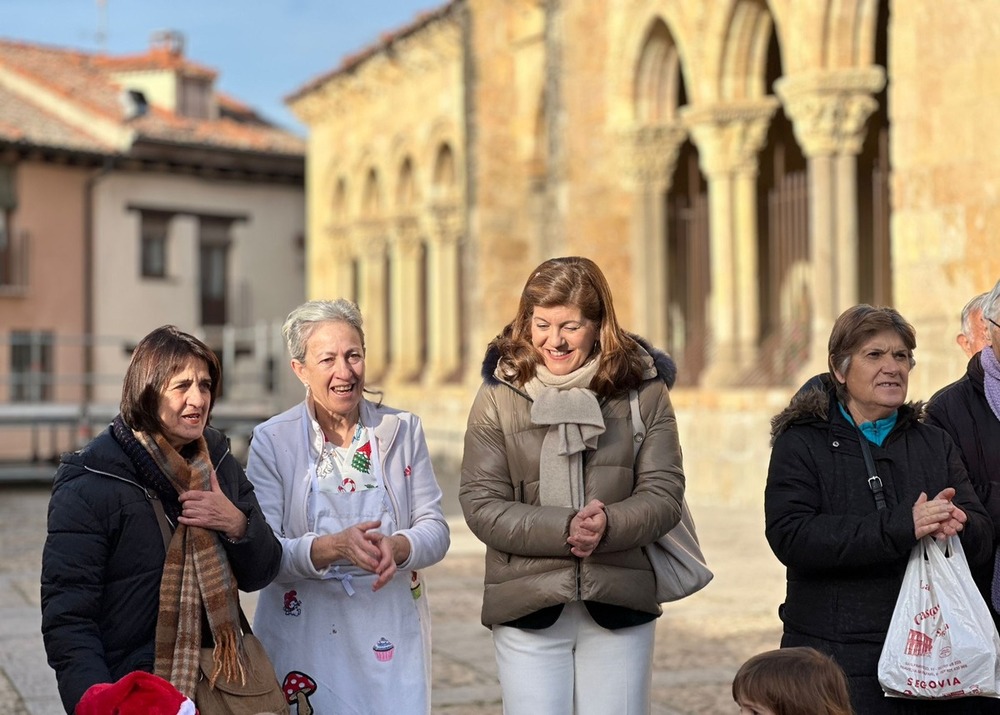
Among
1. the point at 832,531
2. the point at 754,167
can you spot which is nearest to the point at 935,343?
the point at 754,167

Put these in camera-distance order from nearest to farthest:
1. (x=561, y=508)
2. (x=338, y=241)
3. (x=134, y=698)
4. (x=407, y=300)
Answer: (x=134, y=698)
(x=561, y=508)
(x=407, y=300)
(x=338, y=241)

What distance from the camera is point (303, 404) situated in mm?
4156

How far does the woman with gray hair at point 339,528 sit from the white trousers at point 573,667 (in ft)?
1.24

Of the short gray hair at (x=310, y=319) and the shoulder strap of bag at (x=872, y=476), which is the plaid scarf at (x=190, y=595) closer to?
the short gray hair at (x=310, y=319)

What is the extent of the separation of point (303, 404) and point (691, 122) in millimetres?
11815

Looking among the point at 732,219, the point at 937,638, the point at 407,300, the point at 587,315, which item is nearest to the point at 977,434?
the point at 937,638

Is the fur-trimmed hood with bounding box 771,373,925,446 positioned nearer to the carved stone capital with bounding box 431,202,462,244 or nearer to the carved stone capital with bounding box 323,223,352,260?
the carved stone capital with bounding box 431,202,462,244

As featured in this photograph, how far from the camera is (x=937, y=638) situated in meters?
3.73

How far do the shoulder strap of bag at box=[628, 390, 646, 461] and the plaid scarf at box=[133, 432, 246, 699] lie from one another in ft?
3.58

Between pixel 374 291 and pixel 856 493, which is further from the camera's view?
pixel 374 291

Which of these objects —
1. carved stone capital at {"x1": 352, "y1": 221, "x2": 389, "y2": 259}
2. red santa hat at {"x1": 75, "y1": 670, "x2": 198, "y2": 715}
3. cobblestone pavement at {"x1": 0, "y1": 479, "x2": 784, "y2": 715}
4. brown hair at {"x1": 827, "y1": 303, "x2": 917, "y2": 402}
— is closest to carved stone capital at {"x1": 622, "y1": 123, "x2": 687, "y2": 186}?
cobblestone pavement at {"x1": 0, "y1": 479, "x2": 784, "y2": 715}

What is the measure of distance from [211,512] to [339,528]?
21.9 inches

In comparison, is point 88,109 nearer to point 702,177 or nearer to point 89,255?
point 89,255

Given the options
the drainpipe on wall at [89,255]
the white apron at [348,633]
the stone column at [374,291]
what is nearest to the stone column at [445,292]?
the stone column at [374,291]
